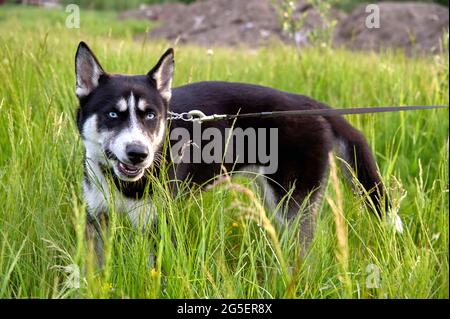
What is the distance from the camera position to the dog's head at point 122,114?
8.63 ft

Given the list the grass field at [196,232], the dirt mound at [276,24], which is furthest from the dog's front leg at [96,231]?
the dirt mound at [276,24]

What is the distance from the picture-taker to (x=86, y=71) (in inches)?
114

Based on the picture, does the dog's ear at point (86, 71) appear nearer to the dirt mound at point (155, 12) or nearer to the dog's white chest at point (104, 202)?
the dog's white chest at point (104, 202)

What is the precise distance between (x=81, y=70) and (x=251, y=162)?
1.05 m

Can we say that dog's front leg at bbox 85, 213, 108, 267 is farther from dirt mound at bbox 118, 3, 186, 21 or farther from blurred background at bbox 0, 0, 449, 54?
dirt mound at bbox 118, 3, 186, 21

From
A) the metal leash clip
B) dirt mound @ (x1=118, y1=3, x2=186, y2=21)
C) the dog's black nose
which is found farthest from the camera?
dirt mound @ (x1=118, y1=3, x2=186, y2=21)

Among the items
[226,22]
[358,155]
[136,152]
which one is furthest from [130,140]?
[226,22]

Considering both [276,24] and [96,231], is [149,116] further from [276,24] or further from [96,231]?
[276,24]

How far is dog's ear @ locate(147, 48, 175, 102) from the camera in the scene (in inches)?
117

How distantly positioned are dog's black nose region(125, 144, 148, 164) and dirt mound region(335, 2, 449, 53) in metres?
11.0

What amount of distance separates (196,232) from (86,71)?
96 centimetres

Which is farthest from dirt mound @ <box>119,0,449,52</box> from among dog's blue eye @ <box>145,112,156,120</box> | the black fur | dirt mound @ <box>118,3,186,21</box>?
dog's blue eye @ <box>145,112,156,120</box>
